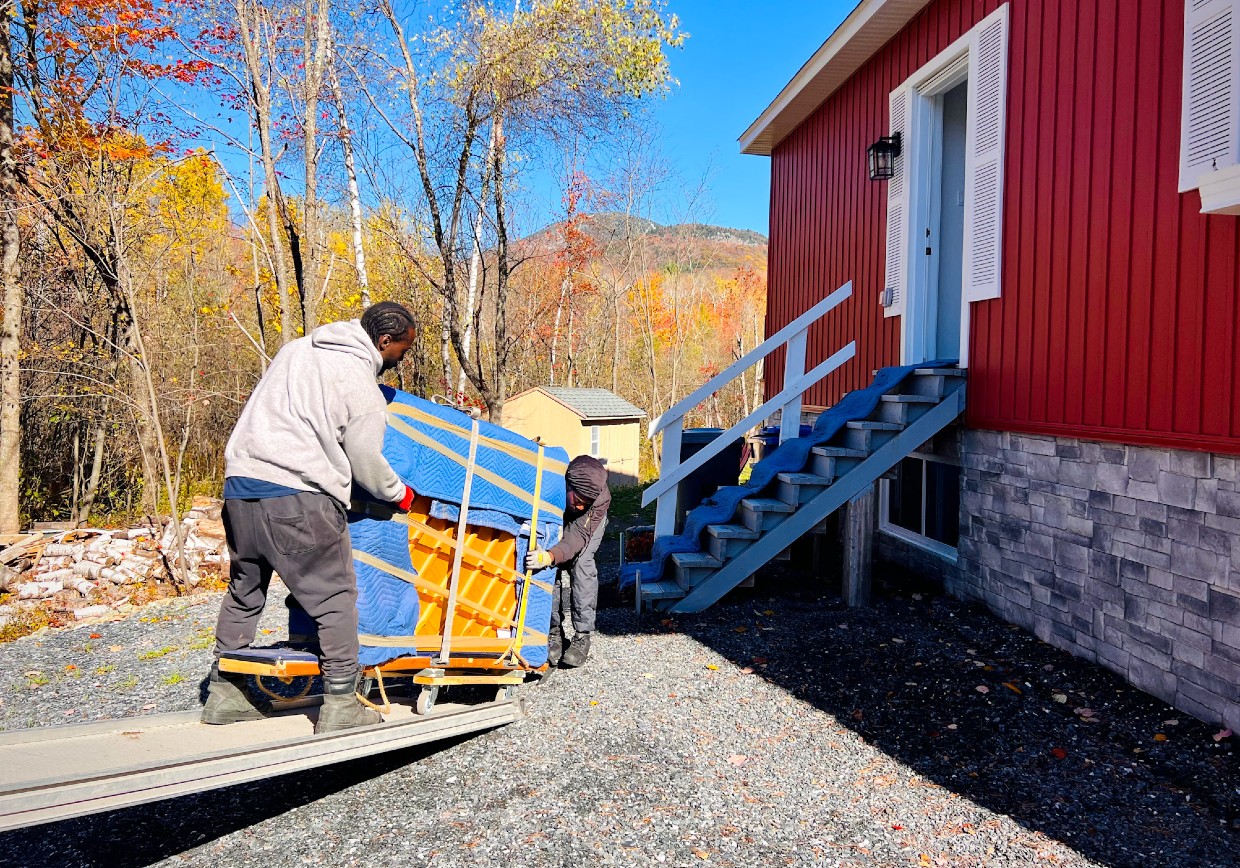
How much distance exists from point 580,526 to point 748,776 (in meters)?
1.65

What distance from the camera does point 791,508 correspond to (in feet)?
18.8

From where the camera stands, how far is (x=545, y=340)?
85.1 feet

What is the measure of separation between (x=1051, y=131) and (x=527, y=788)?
205 inches

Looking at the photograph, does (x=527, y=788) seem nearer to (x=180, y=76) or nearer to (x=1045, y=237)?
Answer: (x=1045, y=237)

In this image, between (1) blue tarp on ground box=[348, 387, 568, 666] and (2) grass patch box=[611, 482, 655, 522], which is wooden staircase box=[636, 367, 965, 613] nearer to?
(1) blue tarp on ground box=[348, 387, 568, 666]

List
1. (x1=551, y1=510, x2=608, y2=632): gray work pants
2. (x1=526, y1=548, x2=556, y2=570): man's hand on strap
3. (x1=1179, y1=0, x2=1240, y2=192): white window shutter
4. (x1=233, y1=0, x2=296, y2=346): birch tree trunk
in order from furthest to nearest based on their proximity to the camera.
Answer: (x1=233, y1=0, x2=296, y2=346): birch tree trunk < (x1=551, y1=510, x2=608, y2=632): gray work pants < (x1=526, y1=548, x2=556, y2=570): man's hand on strap < (x1=1179, y1=0, x2=1240, y2=192): white window shutter

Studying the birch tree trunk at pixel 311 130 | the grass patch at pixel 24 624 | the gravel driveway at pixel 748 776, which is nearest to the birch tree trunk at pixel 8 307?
the grass patch at pixel 24 624

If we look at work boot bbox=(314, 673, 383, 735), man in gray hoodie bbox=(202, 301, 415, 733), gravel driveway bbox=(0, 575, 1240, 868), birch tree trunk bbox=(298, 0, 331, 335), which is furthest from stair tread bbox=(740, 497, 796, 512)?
birch tree trunk bbox=(298, 0, 331, 335)

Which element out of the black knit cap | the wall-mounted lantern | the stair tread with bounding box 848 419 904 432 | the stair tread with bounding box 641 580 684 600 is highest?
the wall-mounted lantern

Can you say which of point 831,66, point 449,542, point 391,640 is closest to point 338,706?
point 391,640

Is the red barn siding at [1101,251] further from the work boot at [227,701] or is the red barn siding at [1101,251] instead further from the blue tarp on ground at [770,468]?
the work boot at [227,701]

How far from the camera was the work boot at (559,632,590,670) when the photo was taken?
16.0ft

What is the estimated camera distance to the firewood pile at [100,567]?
23.3ft

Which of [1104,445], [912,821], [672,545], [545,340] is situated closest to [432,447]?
[912,821]
